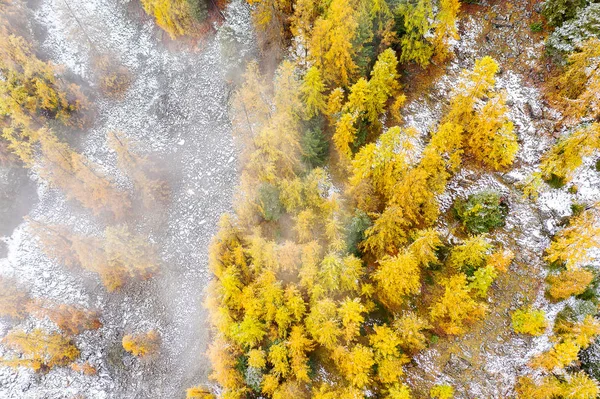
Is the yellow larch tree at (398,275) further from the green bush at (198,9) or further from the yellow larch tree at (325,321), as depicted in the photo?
the green bush at (198,9)

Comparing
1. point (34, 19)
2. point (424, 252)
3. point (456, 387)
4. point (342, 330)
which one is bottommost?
point (456, 387)

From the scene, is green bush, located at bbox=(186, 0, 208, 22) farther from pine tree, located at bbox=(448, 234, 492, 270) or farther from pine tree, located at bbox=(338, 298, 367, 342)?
pine tree, located at bbox=(448, 234, 492, 270)

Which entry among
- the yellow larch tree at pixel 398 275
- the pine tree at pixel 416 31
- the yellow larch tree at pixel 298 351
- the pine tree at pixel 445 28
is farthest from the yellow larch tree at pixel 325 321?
the pine tree at pixel 445 28

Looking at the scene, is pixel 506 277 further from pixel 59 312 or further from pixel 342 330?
pixel 59 312

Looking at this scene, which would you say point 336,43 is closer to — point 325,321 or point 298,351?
point 325,321

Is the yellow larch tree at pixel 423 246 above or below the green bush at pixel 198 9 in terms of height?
below

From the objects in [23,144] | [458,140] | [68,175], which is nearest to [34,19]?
[23,144]
